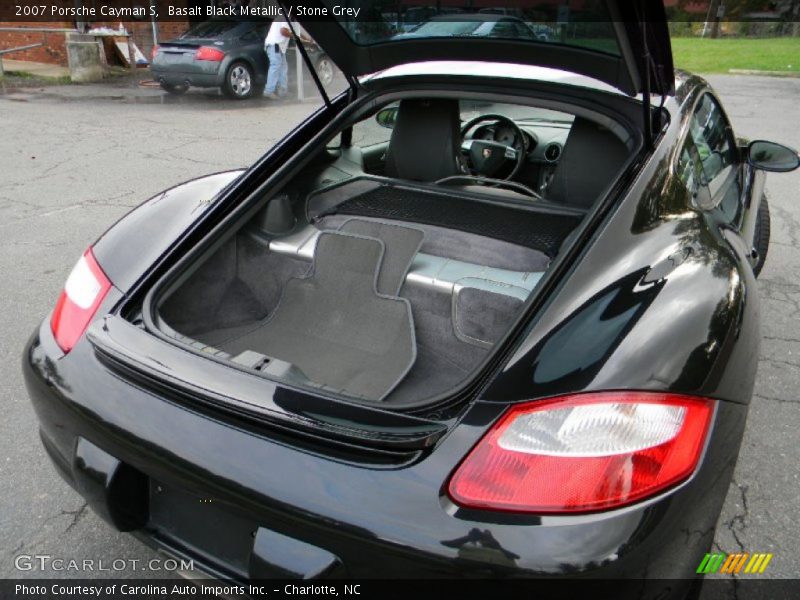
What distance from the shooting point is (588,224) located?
1.60 metres

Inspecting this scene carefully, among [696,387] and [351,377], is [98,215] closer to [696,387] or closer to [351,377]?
[351,377]

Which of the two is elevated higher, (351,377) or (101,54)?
(101,54)

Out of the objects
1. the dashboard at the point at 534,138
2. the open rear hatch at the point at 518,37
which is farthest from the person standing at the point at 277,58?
the open rear hatch at the point at 518,37

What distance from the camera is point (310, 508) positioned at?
122cm

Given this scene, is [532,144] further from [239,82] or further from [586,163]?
[239,82]

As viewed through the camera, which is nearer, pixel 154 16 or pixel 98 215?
pixel 98 215

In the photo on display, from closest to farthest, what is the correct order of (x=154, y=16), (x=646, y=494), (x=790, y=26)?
(x=646, y=494) < (x=154, y=16) < (x=790, y=26)

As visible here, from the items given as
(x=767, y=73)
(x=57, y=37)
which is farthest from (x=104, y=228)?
(x=767, y=73)

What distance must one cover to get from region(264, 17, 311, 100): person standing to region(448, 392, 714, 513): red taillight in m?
10.6

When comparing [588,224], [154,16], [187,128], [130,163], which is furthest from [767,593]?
[154,16]

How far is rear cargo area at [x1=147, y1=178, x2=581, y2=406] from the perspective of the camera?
2.07m

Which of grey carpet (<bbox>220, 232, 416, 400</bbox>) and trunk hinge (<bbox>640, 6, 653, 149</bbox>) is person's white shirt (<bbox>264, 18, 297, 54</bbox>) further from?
trunk hinge (<bbox>640, 6, 653, 149</bbox>)

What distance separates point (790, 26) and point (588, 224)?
36.7 meters

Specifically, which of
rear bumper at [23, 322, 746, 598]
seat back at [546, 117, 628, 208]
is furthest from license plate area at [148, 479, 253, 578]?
seat back at [546, 117, 628, 208]
